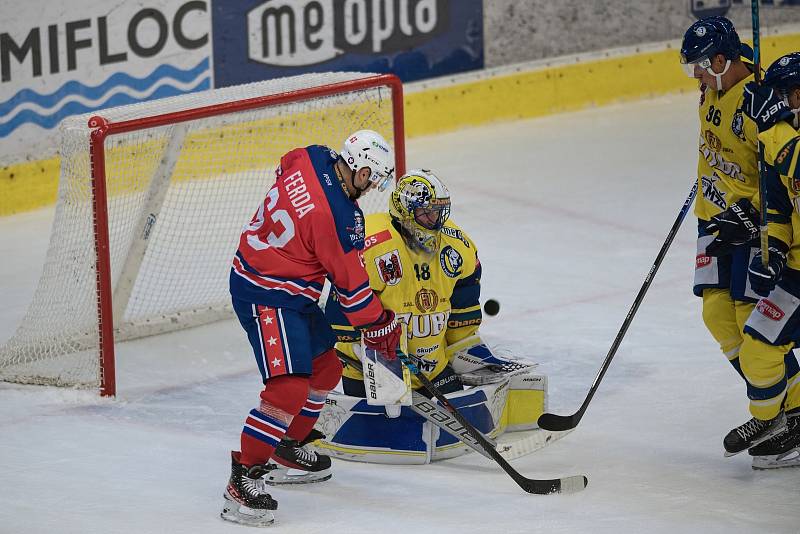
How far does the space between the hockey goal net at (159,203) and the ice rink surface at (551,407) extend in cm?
15

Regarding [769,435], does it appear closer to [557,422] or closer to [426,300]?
[557,422]

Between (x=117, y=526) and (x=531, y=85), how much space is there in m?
5.18

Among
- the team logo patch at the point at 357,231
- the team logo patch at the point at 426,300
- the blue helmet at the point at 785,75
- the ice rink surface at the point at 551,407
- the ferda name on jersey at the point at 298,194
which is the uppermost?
the blue helmet at the point at 785,75

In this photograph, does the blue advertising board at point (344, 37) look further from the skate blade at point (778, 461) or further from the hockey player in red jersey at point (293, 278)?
the skate blade at point (778, 461)

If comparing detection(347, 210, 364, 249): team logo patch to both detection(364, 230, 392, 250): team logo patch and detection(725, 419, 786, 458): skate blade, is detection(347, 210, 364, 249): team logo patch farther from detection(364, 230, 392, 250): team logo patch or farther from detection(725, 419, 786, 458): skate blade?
detection(725, 419, 786, 458): skate blade

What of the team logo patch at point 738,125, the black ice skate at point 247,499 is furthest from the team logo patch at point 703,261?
the black ice skate at point 247,499

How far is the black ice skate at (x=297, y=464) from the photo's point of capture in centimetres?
422

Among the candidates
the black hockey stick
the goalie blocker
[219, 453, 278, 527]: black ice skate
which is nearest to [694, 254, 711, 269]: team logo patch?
the goalie blocker

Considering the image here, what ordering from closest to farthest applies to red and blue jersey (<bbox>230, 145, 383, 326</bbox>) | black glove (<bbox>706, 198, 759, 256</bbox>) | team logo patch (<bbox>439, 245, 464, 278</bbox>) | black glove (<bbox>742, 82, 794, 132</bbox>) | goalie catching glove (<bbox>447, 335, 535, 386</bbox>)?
1. red and blue jersey (<bbox>230, 145, 383, 326</bbox>)
2. black glove (<bbox>742, 82, 794, 132</bbox>)
3. black glove (<bbox>706, 198, 759, 256</bbox>)
4. team logo patch (<bbox>439, 245, 464, 278</bbox>)
5. goalie catching glove (<bbox>447, 335, 535, 386</bbox>)

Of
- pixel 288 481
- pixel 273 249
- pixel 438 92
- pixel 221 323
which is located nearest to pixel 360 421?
pixel 288 481

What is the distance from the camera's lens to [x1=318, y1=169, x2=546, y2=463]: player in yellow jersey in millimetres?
4328

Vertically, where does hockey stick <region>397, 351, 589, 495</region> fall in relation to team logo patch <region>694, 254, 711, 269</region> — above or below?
below

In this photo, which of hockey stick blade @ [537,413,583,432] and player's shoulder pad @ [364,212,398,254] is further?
hockey stick blade @ [537,413,583,432]

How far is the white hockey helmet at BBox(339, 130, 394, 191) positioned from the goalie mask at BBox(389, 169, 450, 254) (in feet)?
1.06
